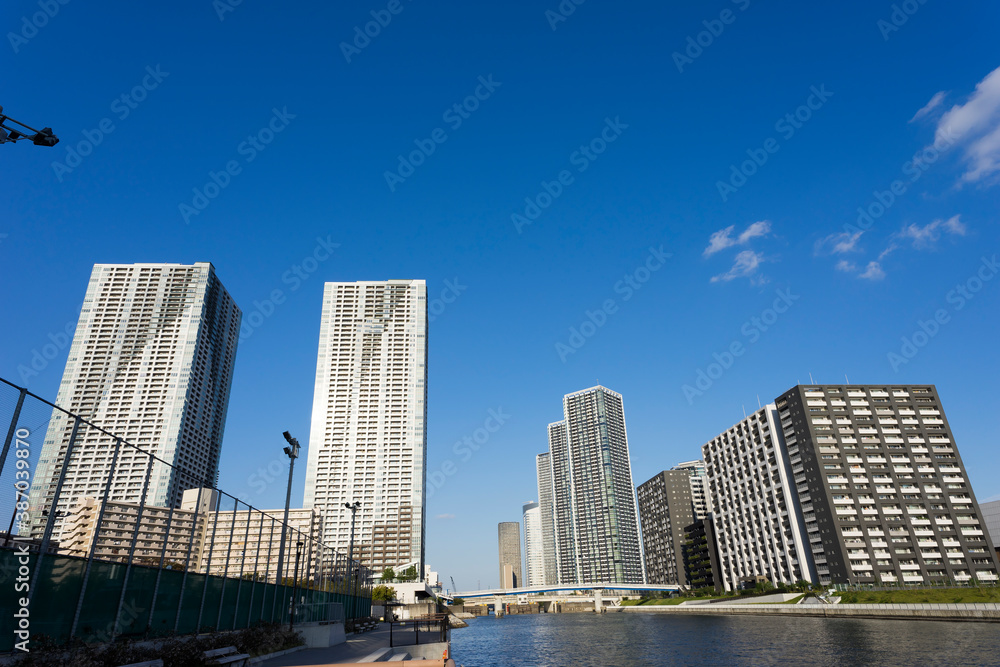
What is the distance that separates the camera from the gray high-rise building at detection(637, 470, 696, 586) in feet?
600

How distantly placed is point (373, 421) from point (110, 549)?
6302 inches

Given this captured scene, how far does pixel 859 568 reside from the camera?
98688 mm

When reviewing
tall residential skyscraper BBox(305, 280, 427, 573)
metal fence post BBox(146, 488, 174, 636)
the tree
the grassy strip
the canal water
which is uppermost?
tall residential skyscraper BBox(305, 280, 427, 573)

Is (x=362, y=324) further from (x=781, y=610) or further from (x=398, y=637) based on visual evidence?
(x=398, y=637)

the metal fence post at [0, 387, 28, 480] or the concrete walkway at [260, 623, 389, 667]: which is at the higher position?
the metal fence post at [0, 387, 28, 480]

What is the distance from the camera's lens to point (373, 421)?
173m

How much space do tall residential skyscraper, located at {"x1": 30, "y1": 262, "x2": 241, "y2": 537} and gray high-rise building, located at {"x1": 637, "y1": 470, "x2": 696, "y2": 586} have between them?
144060 millimetres

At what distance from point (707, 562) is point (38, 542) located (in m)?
170

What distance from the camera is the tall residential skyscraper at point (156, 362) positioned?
147875 mm

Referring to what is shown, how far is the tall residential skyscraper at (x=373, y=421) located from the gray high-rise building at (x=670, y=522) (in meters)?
82.3

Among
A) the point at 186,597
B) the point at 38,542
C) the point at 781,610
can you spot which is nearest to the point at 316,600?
the point at 186,597

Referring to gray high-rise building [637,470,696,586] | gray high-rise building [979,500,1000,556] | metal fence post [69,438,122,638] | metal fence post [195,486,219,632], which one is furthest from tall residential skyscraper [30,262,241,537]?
gray high-rise building [979,500,1000,556]

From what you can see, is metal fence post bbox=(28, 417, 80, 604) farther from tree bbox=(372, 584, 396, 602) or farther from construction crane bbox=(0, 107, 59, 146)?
tree bbox=(372, 584, 396, 602)

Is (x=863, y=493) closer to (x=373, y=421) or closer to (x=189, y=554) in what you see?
(x=189, y=554)
